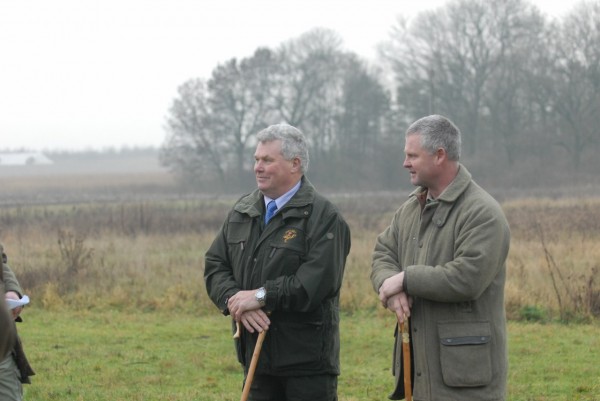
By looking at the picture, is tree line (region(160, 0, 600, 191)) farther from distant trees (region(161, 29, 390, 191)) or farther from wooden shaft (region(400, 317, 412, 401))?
wooden shaft (region(400, 317, 412, 401))

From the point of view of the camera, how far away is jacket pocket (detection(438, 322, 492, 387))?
447 centimetres

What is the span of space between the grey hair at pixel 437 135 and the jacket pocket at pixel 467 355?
87cm

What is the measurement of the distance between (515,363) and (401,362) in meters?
4.86

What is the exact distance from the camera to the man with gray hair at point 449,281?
449cm

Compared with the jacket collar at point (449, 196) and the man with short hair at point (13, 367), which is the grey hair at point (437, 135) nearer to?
the jacket collar at point (449, 196)

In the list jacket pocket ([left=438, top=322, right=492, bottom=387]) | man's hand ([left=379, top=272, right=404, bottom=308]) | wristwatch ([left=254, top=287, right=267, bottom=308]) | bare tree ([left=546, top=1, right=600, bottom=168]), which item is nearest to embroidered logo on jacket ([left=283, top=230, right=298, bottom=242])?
wristwatch ([left=254, top=287, right=267, bottom=308])

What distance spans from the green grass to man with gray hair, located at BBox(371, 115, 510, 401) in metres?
3.37

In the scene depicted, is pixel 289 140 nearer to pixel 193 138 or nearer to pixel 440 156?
pixel 440 156

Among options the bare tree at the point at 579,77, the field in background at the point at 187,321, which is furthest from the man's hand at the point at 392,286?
the bare tree at the point at 579,77

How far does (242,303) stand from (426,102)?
54.0 m

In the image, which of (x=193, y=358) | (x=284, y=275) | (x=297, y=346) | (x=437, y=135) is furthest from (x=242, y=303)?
(x=193, y=358)

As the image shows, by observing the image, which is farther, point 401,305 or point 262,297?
point 262,297

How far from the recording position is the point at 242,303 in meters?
4.90

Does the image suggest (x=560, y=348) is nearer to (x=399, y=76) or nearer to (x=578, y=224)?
(x=578, y=224)
